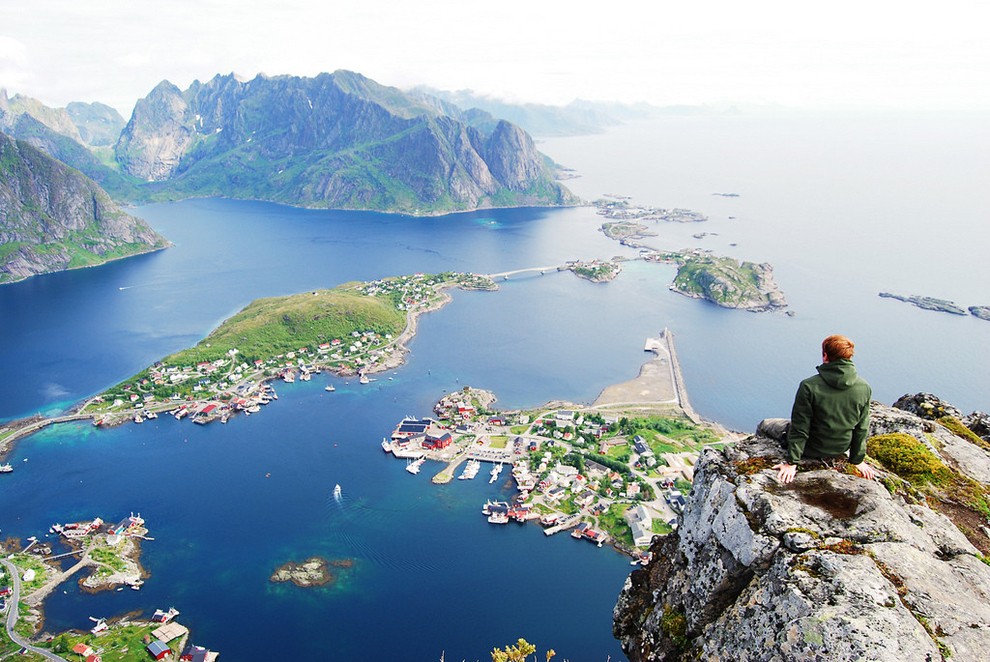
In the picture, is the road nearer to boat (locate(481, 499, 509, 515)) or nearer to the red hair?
boat (locate(481, 499, 509, 515))

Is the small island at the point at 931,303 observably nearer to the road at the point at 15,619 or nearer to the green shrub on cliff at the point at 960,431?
the green shrub on cliff at the point at 960,431

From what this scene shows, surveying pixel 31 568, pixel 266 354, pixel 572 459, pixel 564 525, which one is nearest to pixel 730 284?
pixel 572 459

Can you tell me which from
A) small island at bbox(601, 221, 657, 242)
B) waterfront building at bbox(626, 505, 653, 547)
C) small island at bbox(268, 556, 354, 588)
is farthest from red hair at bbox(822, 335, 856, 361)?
small island at bbox(601, 221, 657, 242)

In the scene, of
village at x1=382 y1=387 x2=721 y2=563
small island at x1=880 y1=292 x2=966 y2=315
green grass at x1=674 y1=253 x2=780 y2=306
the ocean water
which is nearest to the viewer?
the ocean water

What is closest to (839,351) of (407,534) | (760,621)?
(760,621)

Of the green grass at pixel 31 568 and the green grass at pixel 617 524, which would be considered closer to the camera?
the green grass at pixel 31 568

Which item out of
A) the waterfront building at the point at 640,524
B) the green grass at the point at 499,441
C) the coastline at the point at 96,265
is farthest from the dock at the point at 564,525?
the coastline at the point at 96,265
